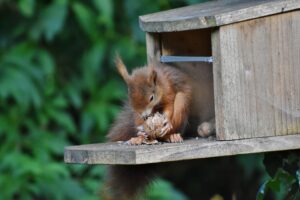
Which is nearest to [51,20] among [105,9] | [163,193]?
[105,9]

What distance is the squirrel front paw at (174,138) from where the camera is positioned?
2678 mm

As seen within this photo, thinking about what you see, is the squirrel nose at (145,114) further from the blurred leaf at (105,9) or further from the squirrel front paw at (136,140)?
the blurred leaf at (105,9)

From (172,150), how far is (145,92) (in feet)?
0.94

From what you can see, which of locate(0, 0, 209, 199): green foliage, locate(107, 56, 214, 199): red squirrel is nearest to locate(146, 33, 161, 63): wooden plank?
locate(107, 56, 214, 199): red squirrel

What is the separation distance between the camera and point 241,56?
263 cm

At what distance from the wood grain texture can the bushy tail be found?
325 mm

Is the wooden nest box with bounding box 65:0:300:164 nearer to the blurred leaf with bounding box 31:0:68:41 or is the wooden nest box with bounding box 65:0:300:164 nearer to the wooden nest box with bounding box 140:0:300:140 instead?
the wooden nest box with bounding box 140:0:300:140

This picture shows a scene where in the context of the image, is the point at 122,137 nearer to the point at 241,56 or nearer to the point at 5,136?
the point at 241,56

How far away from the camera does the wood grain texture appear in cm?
263

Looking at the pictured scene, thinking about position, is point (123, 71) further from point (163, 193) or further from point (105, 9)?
point (163, 193)

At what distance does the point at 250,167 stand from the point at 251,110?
2.31 metres

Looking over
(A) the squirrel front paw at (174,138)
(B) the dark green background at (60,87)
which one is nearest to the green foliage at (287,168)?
(A) the squirrel front paw at (174,138)

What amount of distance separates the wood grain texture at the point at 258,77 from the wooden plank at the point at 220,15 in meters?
0.02

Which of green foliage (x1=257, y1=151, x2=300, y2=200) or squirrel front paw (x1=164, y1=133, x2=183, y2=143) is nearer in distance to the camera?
squirrel front paw (x1=164, y1=133, x2=183, y2=143)
